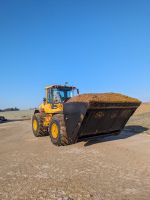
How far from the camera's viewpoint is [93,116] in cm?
848

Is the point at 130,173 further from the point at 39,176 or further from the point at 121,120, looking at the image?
the point at 121,120

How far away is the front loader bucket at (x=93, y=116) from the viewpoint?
8.16m

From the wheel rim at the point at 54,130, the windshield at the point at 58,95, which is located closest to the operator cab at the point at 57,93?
the windshield at the point at 58,95

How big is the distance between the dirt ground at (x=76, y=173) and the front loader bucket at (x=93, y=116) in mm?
680

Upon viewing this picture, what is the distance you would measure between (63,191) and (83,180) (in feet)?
2.50

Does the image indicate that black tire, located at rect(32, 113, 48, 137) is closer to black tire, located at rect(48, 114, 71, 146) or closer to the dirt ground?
black tire, located at rect(48, 114, 71, 146)

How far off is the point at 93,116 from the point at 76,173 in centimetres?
290

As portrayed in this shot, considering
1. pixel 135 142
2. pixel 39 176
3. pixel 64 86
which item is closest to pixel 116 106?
pixel 135 142

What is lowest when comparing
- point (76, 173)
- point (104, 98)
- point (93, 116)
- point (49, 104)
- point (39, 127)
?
point (76, 173)

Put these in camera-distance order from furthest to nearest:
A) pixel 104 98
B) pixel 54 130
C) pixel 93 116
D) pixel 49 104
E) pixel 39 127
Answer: pixel 39 127
pixel 49 104
pixel 54 130
pixel 104 98
pixel 93 116

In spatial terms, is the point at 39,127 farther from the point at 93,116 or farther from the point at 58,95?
the point at 93,116

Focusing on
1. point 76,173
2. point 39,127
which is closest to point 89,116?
point 76,173

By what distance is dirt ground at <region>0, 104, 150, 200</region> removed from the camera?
4.59m

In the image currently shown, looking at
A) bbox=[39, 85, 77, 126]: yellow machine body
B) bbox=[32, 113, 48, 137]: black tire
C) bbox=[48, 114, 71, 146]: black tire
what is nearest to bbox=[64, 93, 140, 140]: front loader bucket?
bbox=[48, 114, 71, 146]: black tire
